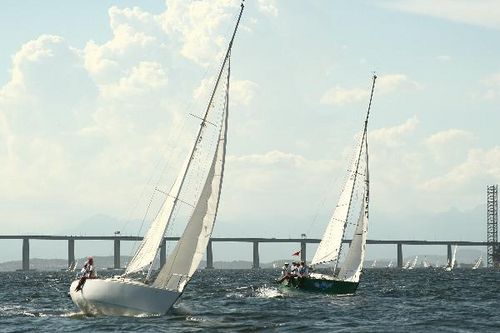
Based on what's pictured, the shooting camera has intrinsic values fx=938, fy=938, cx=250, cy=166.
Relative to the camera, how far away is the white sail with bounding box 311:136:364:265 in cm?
6166

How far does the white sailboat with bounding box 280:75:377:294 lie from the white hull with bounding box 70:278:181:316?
73.0 feet

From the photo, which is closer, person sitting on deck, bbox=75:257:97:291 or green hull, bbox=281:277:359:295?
person sitting on deck, bbox=75:257:97:291

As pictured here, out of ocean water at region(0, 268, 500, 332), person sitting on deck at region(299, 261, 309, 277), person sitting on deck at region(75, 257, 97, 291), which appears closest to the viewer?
ocean water at region(0, 268, 500, 332)

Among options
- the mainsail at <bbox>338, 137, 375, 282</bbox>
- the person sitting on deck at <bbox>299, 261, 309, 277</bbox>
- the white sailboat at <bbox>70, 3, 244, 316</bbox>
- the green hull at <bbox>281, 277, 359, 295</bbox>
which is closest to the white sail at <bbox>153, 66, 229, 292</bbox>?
the white sailboat at <bbox>70, 3, 244, 316</bbox>

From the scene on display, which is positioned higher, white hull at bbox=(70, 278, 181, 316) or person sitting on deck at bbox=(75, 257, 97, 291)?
person sitting on deck at bbox=(75, 257, 97, 291)

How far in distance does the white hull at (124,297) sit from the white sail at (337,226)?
79.0 feet

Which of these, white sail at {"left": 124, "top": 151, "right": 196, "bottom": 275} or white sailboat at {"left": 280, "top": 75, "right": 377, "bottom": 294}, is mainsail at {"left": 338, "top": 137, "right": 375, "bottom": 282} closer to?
white sailboat at {"left": 280, "top": 75, "right": 377, "bottom": 294}

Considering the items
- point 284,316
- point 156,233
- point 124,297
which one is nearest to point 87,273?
point 124,297

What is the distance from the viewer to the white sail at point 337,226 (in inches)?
2427

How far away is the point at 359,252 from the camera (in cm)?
6103

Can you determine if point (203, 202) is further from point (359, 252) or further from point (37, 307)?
point (359, 252)

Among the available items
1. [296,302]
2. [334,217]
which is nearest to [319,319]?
[296,302]

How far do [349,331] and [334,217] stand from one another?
2658cm

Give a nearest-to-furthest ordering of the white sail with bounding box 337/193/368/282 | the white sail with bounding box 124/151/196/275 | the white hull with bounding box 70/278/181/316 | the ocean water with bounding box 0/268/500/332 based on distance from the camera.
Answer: the ocean water with bounding box 0/268/500/332 < the white hull with bounding box 70/278/181/316 < the white sail with bounding box 124/151/196/275 < the white sail with bounding box 337/193/368/282
